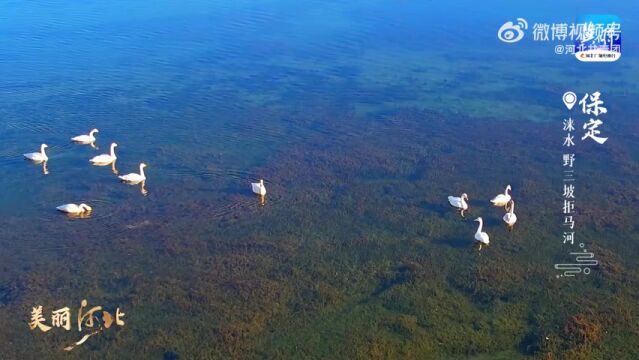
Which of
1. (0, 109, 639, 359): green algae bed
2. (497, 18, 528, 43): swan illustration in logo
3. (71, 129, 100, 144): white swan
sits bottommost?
(0, 109, 639, 359): green algae bed

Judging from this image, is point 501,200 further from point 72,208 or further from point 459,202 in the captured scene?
point 72,208

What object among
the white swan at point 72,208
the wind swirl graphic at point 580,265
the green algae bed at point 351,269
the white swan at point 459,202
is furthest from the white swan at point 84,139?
the wind swirl graphic at point 580,265

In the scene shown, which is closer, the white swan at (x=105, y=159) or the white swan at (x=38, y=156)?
the white swan at (x=105, y=159)

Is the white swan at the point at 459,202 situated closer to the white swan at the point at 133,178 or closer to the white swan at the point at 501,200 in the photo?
the white swan at the point at 501,200

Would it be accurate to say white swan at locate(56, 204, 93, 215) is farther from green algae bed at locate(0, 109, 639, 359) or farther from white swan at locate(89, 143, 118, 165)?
white swan at locate(89, 143, 118, 165)

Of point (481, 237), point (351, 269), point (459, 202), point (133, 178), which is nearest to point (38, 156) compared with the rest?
point (133, 178)

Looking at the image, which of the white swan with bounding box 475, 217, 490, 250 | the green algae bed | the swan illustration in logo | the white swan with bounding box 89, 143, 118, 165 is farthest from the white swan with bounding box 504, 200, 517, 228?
the swan illustration in logo
